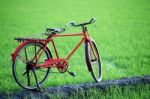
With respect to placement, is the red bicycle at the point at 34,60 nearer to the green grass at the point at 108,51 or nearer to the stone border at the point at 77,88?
the stone border at the point at 77,88

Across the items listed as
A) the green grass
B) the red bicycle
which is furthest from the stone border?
Result: the green grass

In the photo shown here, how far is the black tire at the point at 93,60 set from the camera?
5964 mm

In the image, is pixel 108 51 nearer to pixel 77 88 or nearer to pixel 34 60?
pixel 77 88

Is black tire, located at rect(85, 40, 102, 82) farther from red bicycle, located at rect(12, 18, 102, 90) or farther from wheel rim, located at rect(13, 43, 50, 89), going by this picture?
wheel rim, located at rect(13, 43, 50, 89)

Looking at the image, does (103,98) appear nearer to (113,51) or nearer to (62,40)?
(113,51)

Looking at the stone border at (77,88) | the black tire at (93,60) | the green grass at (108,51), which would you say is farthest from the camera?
the green grass at (108,51)

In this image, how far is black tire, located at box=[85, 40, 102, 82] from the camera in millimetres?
5964

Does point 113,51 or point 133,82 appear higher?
point 113,51

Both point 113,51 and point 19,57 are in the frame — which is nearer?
point 19,57

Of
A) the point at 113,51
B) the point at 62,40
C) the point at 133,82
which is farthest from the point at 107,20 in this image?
the point at 133,82

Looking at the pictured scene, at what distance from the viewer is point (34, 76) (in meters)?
5.90

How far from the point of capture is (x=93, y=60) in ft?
20.4

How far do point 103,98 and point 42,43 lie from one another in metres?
1.28

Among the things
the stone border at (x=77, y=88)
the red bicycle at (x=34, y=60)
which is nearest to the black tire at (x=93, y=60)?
the red bicycle at (x=34, y=60)
